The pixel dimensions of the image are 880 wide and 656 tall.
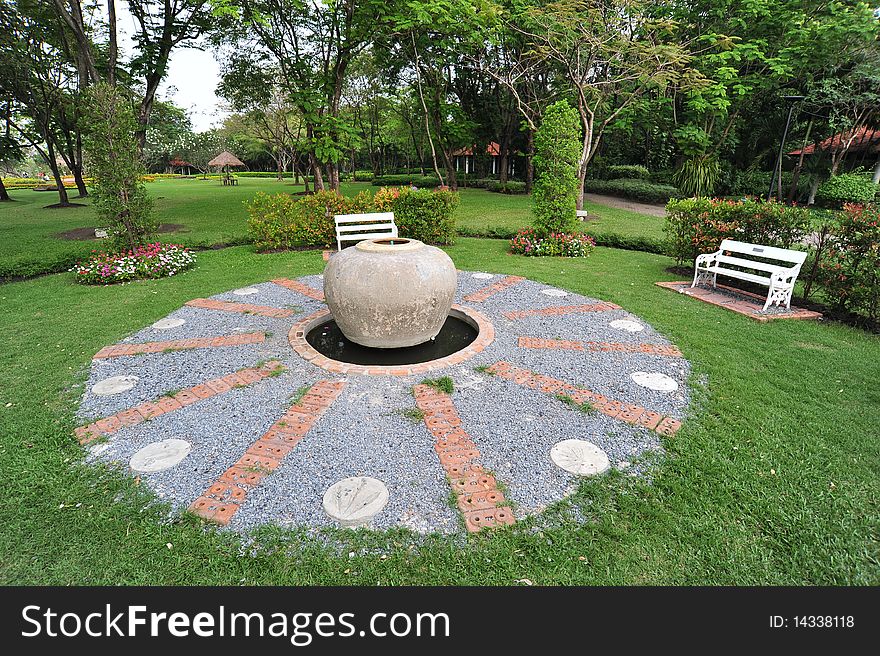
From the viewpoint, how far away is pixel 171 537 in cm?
267

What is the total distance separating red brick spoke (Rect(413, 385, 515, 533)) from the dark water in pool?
1.07 metres

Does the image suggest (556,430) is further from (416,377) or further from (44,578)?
(44,578)

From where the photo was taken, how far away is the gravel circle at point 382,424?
3039 mm

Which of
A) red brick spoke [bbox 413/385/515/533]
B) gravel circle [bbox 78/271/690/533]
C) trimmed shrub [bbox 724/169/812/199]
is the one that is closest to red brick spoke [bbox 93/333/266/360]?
gravel circle [bbox 78/271/690/533]

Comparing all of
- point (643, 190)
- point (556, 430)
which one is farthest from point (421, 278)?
point (643, 190)

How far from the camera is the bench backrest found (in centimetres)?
676

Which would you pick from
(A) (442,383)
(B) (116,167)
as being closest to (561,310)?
(A) (442,383)

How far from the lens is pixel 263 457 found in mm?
3422

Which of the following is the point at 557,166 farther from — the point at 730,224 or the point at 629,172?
the point at 629,172

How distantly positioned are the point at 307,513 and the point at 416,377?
6.60ft

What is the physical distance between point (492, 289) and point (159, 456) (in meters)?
5.71

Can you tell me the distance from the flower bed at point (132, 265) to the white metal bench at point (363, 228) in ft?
11.5

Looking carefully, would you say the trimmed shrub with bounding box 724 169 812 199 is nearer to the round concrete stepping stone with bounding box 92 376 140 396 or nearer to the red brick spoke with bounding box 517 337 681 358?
the red brick spoke with bounding box 517 337 681 358

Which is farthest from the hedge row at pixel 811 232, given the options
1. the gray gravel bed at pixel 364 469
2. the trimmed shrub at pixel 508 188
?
the trimmed shrub at pixel 508 188
